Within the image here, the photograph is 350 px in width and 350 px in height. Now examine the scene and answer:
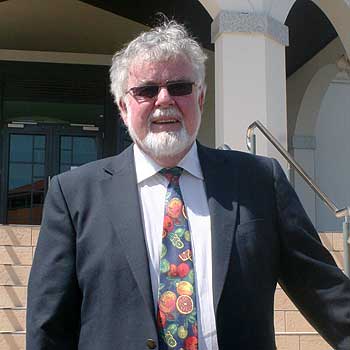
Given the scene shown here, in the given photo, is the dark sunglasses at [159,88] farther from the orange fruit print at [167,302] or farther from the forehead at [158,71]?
the orange fruit print at [167,302]

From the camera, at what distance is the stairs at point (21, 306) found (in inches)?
179

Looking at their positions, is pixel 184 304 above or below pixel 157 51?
below

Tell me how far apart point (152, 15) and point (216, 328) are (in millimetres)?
8240

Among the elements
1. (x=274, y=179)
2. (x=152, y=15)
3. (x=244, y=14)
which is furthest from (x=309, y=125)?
(x=274, y=179)

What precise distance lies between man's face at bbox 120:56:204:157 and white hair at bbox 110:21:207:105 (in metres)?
0.02

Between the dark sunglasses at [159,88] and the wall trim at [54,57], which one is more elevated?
the wall trim at [54,57]

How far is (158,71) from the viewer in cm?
194

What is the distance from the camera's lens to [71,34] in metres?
10.1

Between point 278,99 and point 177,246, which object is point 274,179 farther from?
point 278,99

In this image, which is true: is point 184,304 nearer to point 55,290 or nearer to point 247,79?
point 55,290

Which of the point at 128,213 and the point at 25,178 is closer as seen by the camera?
the point at 128,213

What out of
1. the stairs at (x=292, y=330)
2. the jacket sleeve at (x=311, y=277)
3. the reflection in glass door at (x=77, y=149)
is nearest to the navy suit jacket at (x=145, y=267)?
the jacket sleeve at (x=311, y=277)

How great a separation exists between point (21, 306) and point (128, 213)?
10.2ft

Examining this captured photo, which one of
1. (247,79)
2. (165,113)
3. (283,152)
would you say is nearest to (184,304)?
(165,113)
